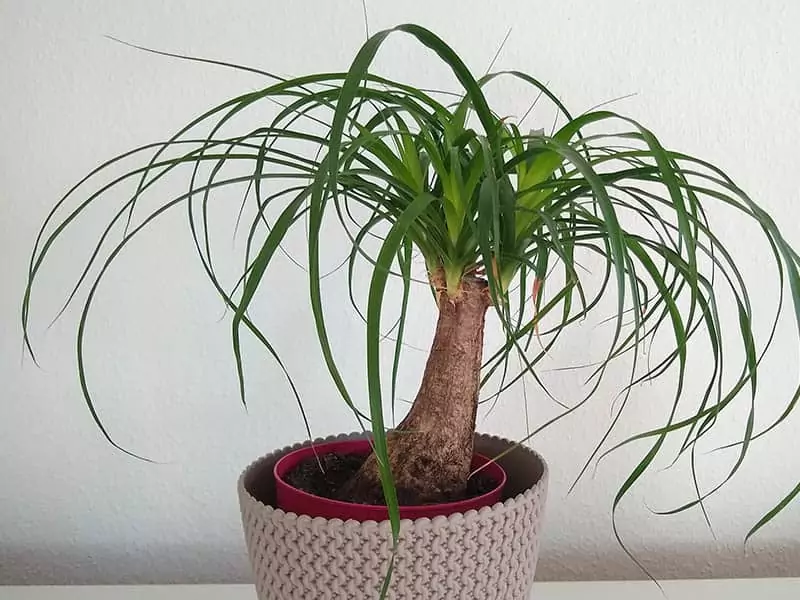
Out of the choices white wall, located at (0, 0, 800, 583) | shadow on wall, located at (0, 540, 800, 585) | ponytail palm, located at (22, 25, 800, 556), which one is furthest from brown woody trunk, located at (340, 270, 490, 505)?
shadow on wall, located at (0, 540, 800, 585)

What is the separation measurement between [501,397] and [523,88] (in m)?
0.32

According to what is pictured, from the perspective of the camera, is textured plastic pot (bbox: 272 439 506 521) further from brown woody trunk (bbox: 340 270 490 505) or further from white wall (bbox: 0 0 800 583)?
white wall (bbox: 0 0 800 583)

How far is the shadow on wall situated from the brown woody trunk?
0.39 m

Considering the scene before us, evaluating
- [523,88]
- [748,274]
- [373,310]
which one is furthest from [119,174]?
[748,274]

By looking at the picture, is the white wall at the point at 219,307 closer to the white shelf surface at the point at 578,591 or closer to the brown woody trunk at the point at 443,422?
the white shelf surface at the point at 578,591

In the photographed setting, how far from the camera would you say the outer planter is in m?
0.47

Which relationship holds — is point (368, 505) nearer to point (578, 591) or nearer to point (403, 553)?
point (403, 553)

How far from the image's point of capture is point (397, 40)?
30.4 inches

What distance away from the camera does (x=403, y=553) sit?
0.47m

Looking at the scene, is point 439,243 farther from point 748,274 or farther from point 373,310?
point 748,274

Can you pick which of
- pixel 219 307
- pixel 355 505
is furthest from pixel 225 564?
pixel 355 505

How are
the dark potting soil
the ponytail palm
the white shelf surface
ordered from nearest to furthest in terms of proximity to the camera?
the ponytail palm < the dark potting soil < the white shelf surface

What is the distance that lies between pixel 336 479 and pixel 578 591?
338mm

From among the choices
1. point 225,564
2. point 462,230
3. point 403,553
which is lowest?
point 225,564
